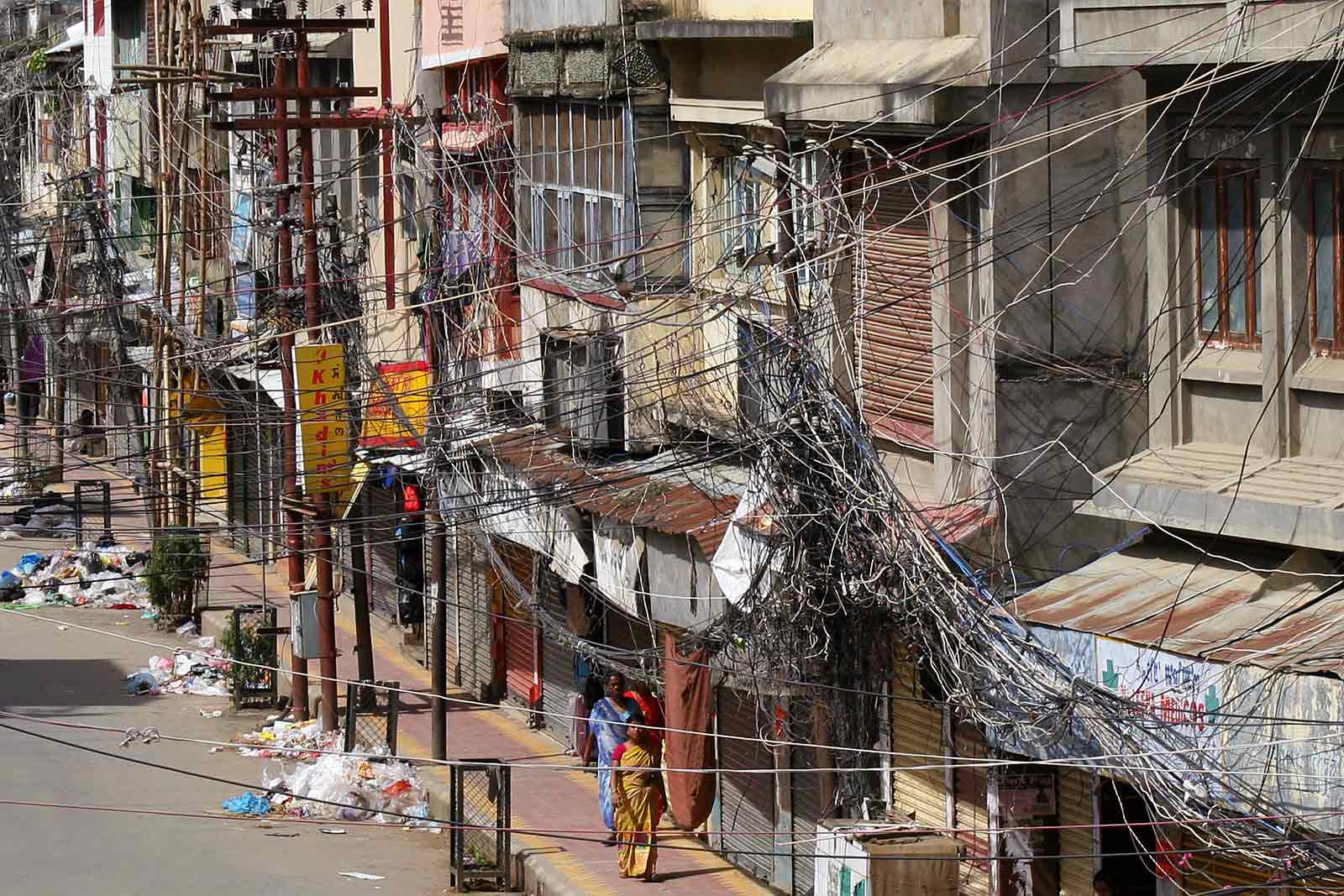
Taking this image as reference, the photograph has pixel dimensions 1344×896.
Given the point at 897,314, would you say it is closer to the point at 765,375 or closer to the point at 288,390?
the point at 765,375

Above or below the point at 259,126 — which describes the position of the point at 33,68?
above

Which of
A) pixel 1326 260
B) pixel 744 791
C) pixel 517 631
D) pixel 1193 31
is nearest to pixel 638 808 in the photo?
pixel 744 791

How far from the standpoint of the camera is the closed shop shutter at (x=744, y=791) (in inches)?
678

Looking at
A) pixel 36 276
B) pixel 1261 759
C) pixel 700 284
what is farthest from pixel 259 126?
pixel 36 276

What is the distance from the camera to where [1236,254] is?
35.6 ft

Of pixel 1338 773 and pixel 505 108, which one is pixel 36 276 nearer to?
pixel 505 108

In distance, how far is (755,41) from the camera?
16141 millimetres

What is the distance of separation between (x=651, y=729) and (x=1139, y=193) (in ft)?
22.3

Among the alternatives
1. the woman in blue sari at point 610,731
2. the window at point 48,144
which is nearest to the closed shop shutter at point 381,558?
the woman in blue sari at point 610,731

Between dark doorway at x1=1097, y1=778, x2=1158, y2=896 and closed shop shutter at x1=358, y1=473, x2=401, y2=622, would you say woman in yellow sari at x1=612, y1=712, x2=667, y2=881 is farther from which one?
closed shop shutter at x1=358, y1=473, x2=401, y2=622

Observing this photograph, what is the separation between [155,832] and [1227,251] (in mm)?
11756

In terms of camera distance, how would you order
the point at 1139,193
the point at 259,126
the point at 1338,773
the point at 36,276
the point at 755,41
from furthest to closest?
the point at 36,276
the point at 259,126
the point at 755,41
the point at 1139,193
the point at 1338,773

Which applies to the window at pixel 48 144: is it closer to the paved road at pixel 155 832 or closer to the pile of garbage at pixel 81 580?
the pile of garbage at pixel 81 580

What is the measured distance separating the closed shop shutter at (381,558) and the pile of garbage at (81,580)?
3.52 m
